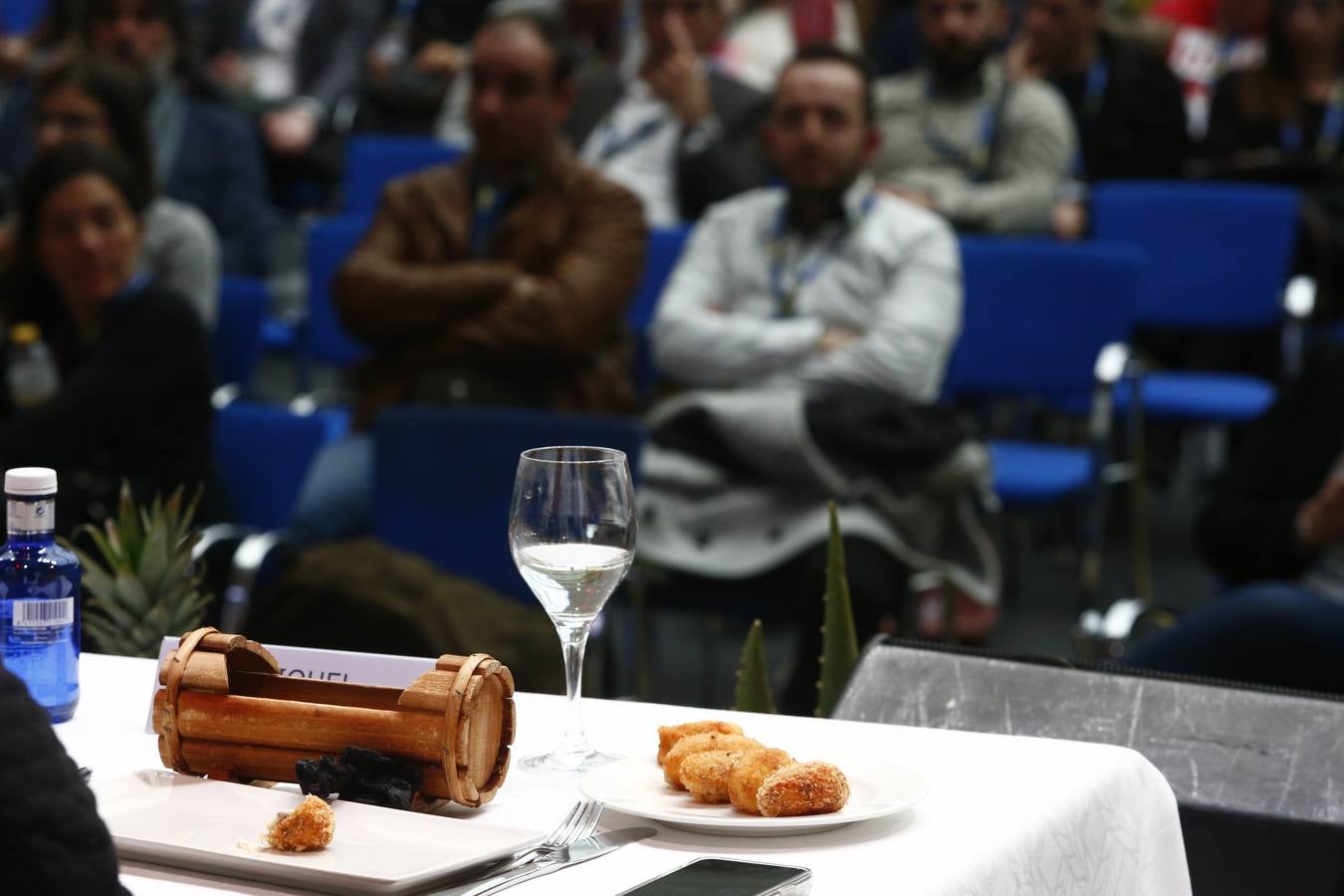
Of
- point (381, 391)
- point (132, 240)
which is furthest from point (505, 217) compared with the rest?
point (132, 240)

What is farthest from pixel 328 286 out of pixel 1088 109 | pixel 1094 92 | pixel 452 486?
pixel 1094 92

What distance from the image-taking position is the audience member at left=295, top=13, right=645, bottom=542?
3662 mm

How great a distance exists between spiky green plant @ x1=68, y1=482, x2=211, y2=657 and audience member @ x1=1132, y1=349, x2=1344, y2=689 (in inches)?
51.9

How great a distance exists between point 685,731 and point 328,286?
335 centimetres

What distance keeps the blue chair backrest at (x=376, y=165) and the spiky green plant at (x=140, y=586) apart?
3459 millimetres

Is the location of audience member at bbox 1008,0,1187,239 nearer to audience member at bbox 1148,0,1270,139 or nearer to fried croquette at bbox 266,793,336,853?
audience member at bbox 1148,0,1270,139

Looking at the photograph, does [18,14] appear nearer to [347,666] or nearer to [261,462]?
[261,462]

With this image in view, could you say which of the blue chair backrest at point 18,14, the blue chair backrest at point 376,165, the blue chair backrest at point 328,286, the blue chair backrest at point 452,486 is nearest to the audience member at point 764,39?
the blue chair backrest at point 376,165

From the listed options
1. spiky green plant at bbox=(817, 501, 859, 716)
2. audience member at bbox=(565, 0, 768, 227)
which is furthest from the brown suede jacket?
spiky green plant at bbox=(817, 501, 859, 716)

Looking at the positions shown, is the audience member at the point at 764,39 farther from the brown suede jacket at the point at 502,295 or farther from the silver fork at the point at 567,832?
the silver fork at the point at 567,832

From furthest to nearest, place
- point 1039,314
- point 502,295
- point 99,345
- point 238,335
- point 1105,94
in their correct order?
point 1105,94
point 238,335
point 1039,314
point 502,295
point 99,345

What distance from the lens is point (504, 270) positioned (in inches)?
146

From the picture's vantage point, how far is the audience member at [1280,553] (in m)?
2.38

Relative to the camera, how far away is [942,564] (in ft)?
11.1
